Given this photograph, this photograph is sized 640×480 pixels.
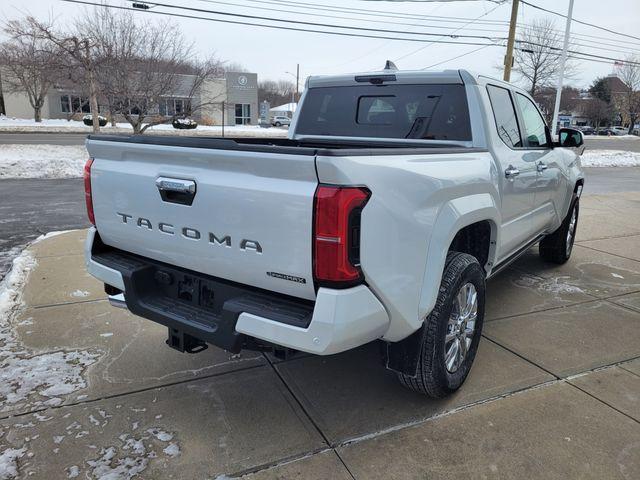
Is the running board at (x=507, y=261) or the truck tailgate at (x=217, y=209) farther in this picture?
the running board at (x=507, y=261)

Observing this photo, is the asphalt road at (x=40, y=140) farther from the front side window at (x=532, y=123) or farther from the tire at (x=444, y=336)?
the tire at (x=444, y=336)

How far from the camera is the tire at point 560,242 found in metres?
5.83

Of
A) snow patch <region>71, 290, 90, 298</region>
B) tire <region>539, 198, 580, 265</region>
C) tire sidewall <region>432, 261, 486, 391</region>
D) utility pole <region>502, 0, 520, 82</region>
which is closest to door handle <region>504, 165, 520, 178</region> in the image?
tire sidewall <region>432, 261, 486, 391</region>

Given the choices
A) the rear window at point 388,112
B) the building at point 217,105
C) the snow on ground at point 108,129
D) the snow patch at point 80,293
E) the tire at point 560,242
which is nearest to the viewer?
the rear window at point 388,112

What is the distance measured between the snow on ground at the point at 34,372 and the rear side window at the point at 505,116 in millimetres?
3377

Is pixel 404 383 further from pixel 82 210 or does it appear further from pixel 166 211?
pixel 82 210

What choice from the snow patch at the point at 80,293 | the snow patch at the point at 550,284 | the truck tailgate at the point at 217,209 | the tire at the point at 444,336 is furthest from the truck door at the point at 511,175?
the snow patch at the point at 80,293

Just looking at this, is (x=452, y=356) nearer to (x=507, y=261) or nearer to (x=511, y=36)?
(x=507, y=261)

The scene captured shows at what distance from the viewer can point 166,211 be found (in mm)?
2605

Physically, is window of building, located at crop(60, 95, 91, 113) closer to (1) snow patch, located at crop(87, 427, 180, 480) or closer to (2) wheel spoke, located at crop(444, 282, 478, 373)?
(1) snow patch, located at crop(87, 427, 180, 480)

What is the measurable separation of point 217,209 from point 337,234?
64 cm

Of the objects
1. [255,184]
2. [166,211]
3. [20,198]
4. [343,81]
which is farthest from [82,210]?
[255,184]

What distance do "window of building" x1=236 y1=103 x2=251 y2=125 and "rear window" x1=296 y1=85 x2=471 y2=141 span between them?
5202 centimetres

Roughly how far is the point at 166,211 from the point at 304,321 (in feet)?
3.16
